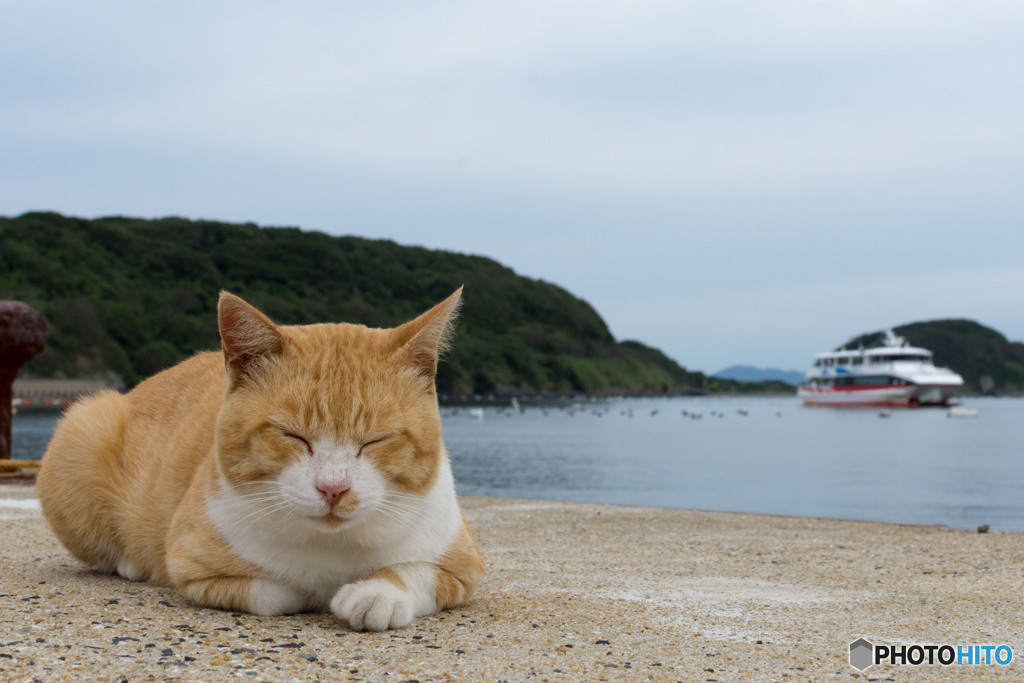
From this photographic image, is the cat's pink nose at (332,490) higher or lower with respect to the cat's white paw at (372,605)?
higher

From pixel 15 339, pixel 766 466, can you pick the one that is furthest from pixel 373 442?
pixel 766 466

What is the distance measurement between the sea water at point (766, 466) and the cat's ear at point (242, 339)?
1372 centimetres

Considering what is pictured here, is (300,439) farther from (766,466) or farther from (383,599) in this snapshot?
(766,466)

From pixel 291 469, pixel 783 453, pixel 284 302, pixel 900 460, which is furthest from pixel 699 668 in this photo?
pixel 284 302

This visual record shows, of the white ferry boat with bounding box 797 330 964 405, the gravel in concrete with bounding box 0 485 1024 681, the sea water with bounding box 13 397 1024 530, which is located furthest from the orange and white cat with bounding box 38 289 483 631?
the white ferry boat with bounding box 797 330 964 405

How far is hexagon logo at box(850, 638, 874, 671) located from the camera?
10.3 feet

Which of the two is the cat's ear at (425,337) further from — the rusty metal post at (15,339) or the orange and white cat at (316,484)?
the rusty metal post at (15,339)

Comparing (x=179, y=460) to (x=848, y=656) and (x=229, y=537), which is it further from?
(x=848, y=656)

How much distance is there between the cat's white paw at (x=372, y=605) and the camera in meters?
3.20

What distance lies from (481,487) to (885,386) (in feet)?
203

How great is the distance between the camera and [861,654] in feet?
10.7

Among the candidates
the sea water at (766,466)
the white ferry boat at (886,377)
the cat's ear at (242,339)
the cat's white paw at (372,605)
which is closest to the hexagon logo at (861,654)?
the cat's white paw at (372,605)
